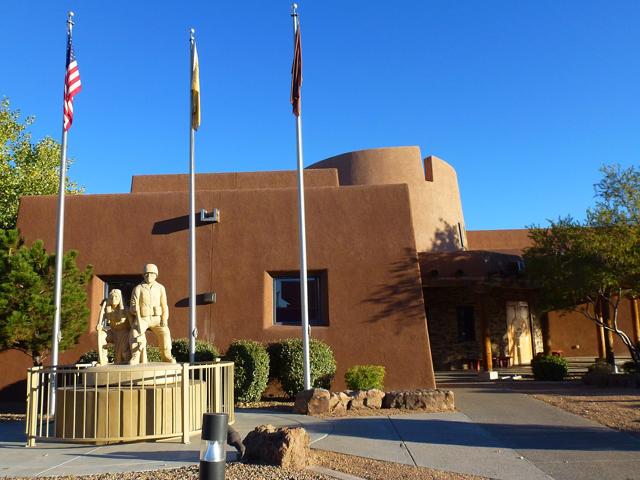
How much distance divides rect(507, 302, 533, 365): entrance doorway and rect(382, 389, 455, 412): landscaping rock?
13852 millimetres

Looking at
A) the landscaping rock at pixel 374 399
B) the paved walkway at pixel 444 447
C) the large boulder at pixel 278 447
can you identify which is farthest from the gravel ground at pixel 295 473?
the landscaping rock at pixel 374 399

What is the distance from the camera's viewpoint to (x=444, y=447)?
26.5 feet

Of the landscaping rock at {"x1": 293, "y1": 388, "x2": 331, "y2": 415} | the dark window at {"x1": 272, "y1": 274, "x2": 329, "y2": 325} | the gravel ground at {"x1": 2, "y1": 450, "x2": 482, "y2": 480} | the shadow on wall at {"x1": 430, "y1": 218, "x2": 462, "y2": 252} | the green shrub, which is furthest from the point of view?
the shadow on wall at {"x1": 430, "y1": 218, "x2": 462, "y2": 252}

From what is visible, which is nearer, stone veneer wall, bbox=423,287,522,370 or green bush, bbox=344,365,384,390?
green bush, bbox=344,365,384,390

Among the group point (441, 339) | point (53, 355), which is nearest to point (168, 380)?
point (53, 355)

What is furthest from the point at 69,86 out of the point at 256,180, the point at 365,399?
the point at 365,399

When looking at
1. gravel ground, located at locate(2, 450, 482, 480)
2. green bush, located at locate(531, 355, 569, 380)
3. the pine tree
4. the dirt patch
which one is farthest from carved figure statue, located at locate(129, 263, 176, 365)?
green bush, located at locate(531, 355, 569, 380)

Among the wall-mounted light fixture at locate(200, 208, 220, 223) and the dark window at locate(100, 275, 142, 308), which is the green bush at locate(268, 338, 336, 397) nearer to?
the wall-mounted light fixture at locate(200, 208, 220, 223)

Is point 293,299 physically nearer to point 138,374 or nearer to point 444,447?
point 138,374

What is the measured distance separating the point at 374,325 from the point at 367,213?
9.85ft

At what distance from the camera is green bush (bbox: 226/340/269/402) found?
13.4m

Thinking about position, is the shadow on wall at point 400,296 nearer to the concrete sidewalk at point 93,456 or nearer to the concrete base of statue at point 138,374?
the concrete sidewalk at point 93,456

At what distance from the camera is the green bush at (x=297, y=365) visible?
13.7 m

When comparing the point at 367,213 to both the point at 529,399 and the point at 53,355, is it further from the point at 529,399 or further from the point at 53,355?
the point at 53,355
